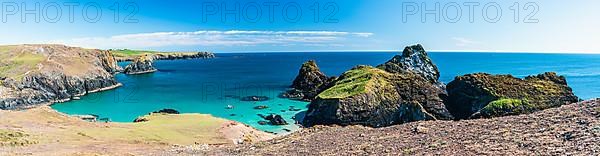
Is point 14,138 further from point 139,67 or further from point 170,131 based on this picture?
point 139,67

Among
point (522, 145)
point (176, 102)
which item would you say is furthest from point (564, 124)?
point (176, 102)

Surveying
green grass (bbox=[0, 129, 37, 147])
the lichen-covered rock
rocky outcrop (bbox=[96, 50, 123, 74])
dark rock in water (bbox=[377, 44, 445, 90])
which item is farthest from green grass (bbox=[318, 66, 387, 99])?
rocky outcrop (bbox=[96, 50, 123, 74])

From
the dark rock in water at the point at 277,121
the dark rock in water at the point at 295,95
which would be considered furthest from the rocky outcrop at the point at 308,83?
the dark rock in water at the point at 277,121

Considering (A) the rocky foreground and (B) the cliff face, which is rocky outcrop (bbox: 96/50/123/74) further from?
(A) the rocky foreground

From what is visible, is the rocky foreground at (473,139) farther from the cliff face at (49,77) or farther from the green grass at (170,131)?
the cliff face at (49,77)

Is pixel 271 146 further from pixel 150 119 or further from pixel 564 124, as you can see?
pixel 150 119
